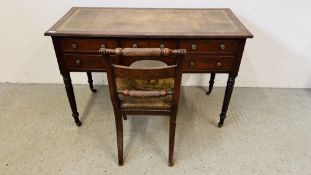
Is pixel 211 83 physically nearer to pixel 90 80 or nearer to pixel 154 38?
pixel 154 38

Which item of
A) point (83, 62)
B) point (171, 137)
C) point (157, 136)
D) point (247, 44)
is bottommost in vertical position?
point (157, 136)

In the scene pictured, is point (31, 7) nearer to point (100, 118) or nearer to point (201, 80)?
point (100, 118)

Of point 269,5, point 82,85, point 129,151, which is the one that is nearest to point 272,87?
point 269,5

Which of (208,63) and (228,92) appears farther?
(228,92)

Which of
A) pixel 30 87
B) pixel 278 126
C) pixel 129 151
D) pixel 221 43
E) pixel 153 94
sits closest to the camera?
pixel 153 94

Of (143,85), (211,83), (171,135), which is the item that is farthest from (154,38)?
(211,83)

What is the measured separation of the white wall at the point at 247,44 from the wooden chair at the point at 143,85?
2.74 ft

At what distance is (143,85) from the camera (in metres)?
1.40

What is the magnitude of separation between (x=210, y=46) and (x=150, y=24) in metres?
0.38

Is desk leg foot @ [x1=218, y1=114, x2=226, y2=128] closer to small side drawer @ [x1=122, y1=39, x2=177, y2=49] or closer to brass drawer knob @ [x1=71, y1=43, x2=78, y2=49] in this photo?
small side drawer @ [x1=122, y1=39, x2=177, y2=49]

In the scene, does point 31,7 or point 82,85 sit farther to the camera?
point 82,85

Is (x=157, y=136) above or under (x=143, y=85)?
under

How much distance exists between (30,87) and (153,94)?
1521 millimetres

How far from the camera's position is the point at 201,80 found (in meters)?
2.19
